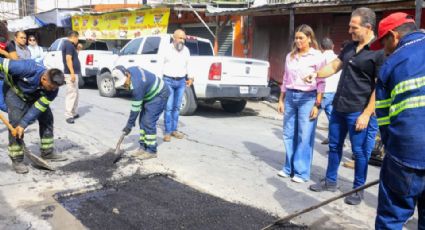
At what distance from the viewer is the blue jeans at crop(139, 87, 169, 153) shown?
18.5 ft

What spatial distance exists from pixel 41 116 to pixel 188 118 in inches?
164

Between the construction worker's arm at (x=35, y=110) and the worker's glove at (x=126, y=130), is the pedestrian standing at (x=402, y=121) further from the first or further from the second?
the construction worker's arm at (x=35, y=110)

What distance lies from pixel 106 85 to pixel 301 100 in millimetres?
8706

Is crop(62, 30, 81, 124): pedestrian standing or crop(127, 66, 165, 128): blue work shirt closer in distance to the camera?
crop(127, 66, 165, 128): blue work shirt

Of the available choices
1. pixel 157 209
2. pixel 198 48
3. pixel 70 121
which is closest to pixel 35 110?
pixel 157 209

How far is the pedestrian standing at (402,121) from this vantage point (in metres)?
2.40

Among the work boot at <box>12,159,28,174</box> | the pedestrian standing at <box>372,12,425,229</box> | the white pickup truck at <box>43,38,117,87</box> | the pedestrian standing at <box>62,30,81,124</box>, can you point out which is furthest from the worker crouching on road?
the white pickup truck at <box>43,38,117,87</box>

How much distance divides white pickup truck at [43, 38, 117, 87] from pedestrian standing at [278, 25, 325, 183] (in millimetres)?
8013

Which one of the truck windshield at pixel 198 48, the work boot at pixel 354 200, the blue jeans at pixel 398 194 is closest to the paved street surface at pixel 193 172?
the work boot at pixel 354 200

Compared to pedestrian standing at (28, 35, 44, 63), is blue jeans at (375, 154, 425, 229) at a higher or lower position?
lower

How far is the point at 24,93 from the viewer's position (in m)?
4.89

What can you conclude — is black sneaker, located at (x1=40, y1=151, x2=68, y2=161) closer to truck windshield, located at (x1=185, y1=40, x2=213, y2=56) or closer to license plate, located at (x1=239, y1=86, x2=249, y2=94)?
license plate, located at (x1=239, y1=86, x2=249, y2=94)

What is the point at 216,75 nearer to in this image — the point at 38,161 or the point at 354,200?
the point at 38,161

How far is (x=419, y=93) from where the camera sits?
7.81 ft
